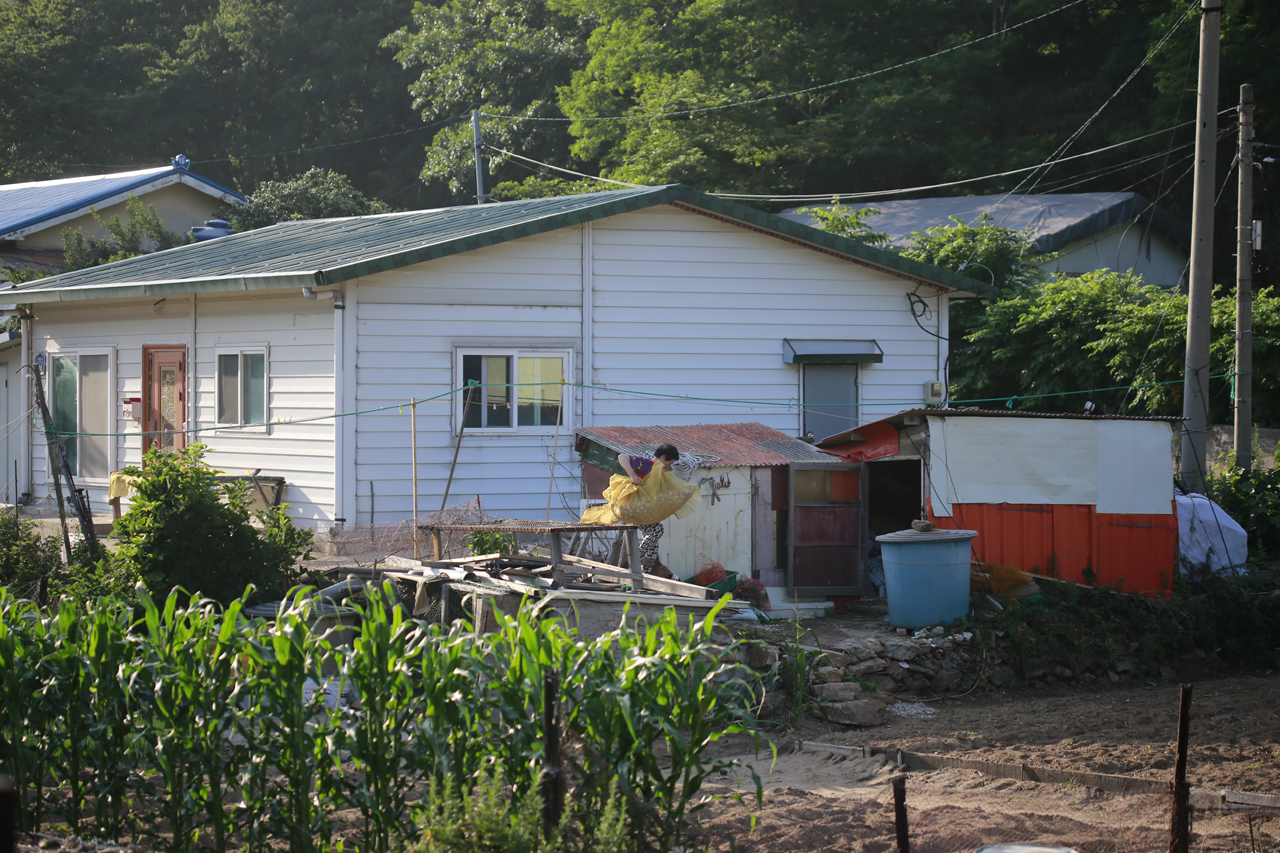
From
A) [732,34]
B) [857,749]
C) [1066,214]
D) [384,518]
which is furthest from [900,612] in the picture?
[732,34]

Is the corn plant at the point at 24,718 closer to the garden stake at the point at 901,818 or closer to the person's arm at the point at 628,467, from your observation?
the garden stake at the point at 901,818

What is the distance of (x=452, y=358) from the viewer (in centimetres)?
1270

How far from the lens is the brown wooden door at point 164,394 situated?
1423 centimetres

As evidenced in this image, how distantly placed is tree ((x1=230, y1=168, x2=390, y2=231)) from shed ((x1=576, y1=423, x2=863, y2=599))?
53.9 feet

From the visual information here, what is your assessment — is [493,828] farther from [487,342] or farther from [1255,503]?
[1255,503]

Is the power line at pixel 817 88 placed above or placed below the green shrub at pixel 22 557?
above

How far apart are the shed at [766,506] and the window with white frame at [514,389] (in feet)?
6.05

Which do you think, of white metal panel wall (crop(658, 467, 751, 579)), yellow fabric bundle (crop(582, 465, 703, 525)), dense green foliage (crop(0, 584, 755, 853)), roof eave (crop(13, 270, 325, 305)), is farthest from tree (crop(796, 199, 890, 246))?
dense green foliage (crop(0, 584, 755, 853))

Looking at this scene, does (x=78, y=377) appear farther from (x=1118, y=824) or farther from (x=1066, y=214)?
(x=1066, y=214)

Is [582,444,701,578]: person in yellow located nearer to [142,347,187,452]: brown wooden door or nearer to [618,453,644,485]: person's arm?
[618,453,644,485]: person's arm

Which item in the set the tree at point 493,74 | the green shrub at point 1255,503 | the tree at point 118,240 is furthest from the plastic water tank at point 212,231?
the green shrub at point 1255,503

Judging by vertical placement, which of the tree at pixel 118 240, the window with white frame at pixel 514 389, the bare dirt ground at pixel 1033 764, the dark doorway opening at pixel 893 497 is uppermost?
the tree at pixel 118 240

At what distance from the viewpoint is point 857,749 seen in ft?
24.3

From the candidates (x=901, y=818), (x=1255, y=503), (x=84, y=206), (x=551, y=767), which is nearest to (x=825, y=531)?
(x=1255, y=503)
